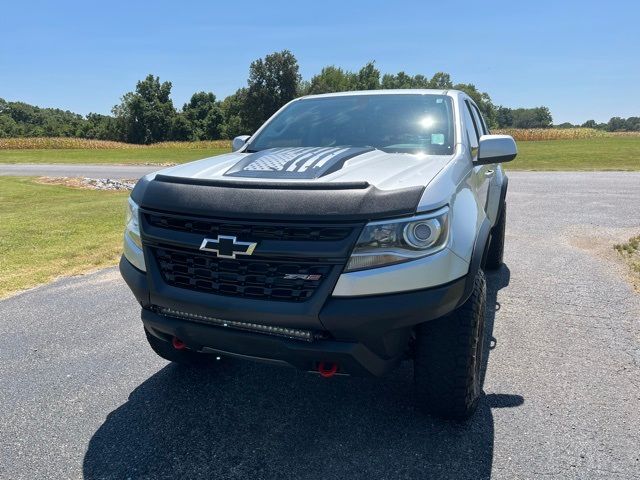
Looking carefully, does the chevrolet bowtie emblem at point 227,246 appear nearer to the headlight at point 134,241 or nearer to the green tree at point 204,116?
the headlight at point 134,241

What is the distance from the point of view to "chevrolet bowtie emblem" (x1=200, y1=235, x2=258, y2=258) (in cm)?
222

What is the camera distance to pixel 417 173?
2.50 m

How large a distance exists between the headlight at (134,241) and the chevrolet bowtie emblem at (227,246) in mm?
494

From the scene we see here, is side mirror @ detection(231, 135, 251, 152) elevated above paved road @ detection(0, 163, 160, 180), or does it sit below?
above

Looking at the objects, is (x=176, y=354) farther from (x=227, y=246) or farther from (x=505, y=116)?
(x=505, y=116)

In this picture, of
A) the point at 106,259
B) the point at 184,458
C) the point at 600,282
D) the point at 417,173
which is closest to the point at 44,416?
the point at 184,458

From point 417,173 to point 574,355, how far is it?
2.06 metres

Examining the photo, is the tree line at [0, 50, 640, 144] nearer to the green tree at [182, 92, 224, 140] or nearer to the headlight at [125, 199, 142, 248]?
the green tree at [182, 92, 224, 140]

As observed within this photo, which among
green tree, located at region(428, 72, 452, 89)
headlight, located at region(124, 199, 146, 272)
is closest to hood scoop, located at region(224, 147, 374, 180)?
headlight, located at region(124, 199, 146, 272)

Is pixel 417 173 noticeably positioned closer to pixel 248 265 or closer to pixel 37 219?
pixel 248 265

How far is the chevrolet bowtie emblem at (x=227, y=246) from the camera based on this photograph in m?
Answer: 2.22

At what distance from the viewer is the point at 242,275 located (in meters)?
2.28

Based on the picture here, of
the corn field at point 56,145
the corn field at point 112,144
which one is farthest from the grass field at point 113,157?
the corn field at point 56,145

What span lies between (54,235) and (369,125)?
251 inches
